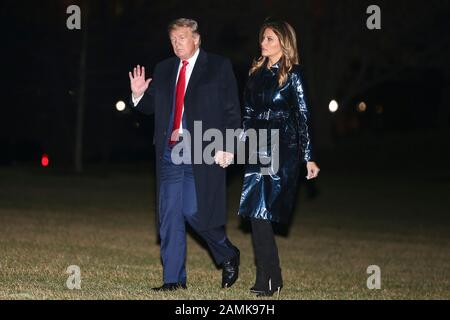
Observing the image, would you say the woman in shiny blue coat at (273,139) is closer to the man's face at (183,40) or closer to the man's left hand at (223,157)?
the man's left hand at (223,157)

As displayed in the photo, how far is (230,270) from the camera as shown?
28.3 feet

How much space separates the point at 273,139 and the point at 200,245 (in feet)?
18.7

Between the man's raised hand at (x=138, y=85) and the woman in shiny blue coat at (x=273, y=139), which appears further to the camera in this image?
the man's raised hand at (x=138, y=85)

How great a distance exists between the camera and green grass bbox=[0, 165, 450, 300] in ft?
29.1

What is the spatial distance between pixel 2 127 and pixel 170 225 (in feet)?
98.8

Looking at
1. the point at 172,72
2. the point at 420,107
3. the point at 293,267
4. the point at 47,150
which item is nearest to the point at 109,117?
the point at 47,150

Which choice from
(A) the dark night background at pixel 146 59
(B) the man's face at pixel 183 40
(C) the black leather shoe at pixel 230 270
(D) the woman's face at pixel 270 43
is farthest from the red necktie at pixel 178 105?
(A) the dark night background at pixel 146 59

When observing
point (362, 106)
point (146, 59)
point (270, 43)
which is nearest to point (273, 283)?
point (270, 43)

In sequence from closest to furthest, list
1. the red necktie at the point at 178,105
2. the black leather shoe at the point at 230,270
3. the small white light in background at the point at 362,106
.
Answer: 1. the red necktie at the point at 178,105
2. the black leather shoe at the point at 230,270
3. the small white light in background at the point at 362,106

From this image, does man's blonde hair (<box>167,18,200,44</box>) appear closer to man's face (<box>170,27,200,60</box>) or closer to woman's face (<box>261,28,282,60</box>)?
man's face (<box>170,27,200,60</box>)

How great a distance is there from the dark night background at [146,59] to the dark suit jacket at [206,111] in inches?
901

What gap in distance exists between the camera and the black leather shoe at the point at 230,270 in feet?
28.2

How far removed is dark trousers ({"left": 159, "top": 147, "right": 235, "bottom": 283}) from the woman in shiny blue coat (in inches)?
18.1
